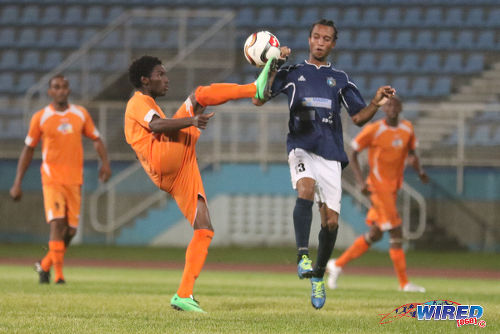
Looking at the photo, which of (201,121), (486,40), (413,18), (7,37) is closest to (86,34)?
(7,37)

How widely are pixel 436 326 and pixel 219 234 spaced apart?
41.4 ft

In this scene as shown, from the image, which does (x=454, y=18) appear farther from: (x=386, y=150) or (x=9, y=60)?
(x=386, y=150)

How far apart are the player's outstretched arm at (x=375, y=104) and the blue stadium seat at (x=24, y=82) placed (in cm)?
1622

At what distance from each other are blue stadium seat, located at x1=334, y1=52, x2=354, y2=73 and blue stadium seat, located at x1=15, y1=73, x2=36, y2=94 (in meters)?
7.59

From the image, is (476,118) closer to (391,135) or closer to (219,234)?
(219,234)

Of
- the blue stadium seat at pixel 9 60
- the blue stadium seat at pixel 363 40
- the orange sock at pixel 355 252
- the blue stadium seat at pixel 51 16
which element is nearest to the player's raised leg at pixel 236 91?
the orange sock at pixel 355 252

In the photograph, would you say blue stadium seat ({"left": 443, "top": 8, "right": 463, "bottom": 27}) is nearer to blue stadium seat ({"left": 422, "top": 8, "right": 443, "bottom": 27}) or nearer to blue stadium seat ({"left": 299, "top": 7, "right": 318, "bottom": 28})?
blue stadium seat ({"left": 422, "top": 8, "right": 443, "bottom": 27})

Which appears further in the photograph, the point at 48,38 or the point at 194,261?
the point at 48,38

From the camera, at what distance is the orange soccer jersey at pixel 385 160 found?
37.4 ft

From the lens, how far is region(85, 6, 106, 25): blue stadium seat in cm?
2417

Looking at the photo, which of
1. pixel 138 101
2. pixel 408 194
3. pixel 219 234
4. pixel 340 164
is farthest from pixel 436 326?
pixel 219 234

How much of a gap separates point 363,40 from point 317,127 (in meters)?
16.0

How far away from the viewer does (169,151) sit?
24.8ft

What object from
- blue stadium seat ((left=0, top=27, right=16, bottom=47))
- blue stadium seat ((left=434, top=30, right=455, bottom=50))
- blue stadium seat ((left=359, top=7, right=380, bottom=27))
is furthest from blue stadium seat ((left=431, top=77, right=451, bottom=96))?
blue stadium seat ((left=0, top=27, right=16, bottom=47))
